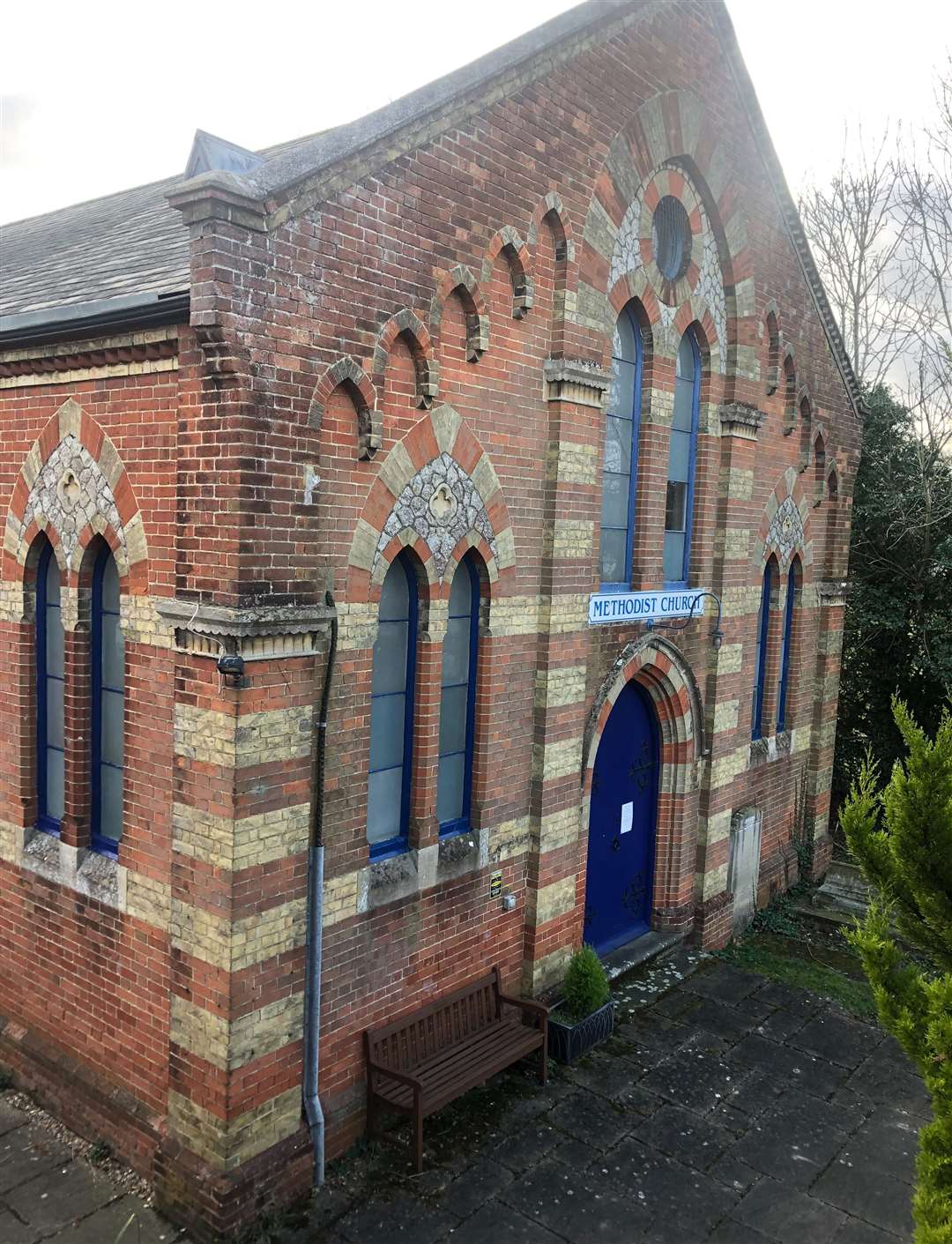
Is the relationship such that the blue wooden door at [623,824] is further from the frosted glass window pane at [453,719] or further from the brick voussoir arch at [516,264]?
the brick voussoir arch at [516,264]

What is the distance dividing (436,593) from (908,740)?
3.51 metres

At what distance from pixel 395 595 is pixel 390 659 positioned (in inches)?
18.9

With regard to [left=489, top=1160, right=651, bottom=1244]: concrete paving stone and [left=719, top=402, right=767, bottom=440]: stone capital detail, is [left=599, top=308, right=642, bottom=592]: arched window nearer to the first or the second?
[left=719, top=402, right=767, bottom=440]: stone capital detail

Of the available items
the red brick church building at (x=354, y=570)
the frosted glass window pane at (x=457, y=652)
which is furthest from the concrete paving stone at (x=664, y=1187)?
the frosted glass window pane at (x=457, y=652)

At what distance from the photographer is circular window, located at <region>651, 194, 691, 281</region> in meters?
9.84

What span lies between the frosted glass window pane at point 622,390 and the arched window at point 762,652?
146 inches

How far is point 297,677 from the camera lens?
6328mm

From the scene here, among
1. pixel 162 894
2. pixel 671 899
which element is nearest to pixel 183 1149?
pixel 162 894

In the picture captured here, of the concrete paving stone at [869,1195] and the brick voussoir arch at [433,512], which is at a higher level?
the brick voussoir arch at [433,512]

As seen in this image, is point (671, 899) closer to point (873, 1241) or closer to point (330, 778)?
point (873, 1241)

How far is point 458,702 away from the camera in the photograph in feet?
26.4

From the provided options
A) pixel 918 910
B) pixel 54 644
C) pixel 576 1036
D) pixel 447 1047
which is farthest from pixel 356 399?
pixel 576 1036

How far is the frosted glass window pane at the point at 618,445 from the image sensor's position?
30.7ft

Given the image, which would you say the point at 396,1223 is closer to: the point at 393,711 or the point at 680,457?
the point at 393,711
